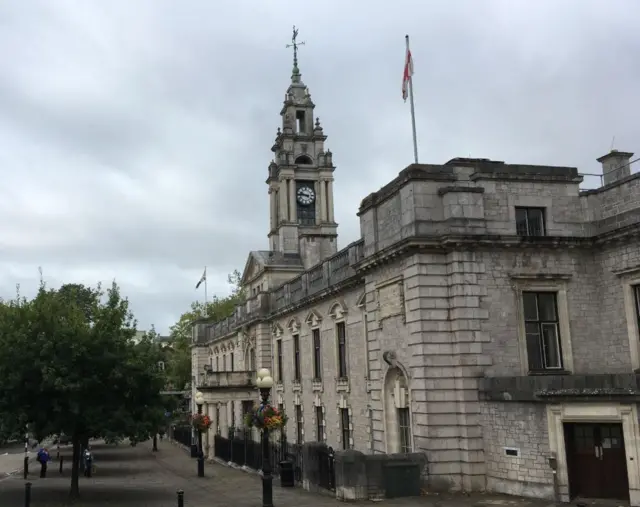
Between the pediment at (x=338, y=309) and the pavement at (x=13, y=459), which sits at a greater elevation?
the pediment at (x=338, y=309)

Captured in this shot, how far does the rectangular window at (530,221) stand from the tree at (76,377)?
1215 centimetres

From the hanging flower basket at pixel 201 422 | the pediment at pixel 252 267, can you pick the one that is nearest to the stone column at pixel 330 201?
the pediment at pixel 252 267

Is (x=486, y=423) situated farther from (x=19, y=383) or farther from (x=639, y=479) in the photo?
(x=19, y=383)

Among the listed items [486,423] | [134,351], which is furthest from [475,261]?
[134,351]

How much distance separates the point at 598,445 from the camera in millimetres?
15938

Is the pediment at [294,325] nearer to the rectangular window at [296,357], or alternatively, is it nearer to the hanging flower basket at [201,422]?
the rectangular window at [296,357]

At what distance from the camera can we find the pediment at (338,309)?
2659cm

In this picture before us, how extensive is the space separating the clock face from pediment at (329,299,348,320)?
2865 cm

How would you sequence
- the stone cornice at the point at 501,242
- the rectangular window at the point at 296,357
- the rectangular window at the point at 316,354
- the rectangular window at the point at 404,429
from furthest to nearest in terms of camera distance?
the rectangular window at the point at 296,357 → the rectangular window at the point at 316,354 → the rectangular window at the point at 404,429 → the stone cornice at the point at 501,242

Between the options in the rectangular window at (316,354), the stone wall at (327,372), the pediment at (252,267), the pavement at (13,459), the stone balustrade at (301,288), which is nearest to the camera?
the stone wall at (327,372)

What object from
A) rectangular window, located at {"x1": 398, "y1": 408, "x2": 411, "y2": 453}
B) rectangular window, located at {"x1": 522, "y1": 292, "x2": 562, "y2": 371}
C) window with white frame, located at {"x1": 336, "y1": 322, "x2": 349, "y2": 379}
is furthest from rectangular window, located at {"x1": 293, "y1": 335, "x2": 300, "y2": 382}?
rectangular window, located at {"x1": 522, "y1": 292, "x2": 562, "y2": 371}

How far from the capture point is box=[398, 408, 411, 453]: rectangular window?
65.4 feet

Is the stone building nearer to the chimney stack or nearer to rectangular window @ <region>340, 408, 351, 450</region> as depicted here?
the chimney stack

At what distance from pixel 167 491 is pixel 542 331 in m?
13.7
